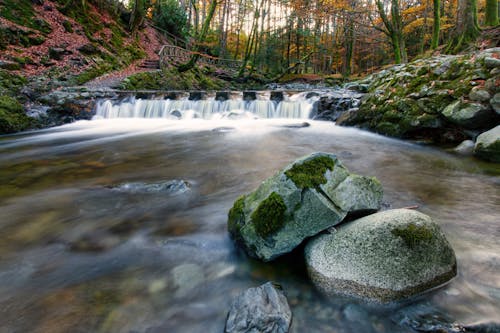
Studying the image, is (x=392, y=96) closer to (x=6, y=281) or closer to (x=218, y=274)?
(x=218, y=274)

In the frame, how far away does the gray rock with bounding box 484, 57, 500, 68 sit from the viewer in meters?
6.36

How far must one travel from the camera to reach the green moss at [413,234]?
2113mm

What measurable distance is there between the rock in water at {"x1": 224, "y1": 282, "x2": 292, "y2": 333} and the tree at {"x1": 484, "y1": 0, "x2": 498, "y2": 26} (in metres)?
14.9

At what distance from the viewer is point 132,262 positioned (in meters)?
2.67

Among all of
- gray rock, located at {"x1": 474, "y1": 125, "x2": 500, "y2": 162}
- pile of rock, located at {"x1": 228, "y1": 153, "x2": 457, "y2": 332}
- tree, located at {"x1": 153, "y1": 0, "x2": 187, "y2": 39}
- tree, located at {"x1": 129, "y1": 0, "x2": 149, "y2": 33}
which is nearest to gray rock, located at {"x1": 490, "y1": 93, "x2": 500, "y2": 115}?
gray rock, located at {"x1": 474, "y1": 125, "x2": 500, "y2": 162}

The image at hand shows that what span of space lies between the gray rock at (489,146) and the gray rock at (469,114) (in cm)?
53

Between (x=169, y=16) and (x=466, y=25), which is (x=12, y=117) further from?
(x=169, y=16)

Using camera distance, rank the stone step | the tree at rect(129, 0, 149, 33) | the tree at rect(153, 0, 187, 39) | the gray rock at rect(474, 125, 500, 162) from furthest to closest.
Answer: the tree at rect(153, 0, 187, 39) → the tree at rect(129, 0, 149, 33) → the stone step → the gray rock at rect(474, 125, 500, 162)

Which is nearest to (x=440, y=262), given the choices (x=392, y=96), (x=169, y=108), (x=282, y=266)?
(x=282, y=266)

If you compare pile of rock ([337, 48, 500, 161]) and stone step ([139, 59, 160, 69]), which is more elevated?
stone step ([139, 59, 160, 69])

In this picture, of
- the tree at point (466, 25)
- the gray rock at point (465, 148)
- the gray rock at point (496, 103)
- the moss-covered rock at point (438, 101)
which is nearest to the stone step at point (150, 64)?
the moss-covered rock at point (438, 101)

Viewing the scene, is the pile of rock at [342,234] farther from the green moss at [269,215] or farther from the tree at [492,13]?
the tree at [492,13]

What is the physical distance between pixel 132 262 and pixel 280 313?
4.93 feet

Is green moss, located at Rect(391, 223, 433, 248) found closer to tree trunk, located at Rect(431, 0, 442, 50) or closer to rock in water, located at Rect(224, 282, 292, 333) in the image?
rock in water, located at Rect(224, 282, 292, 333)
